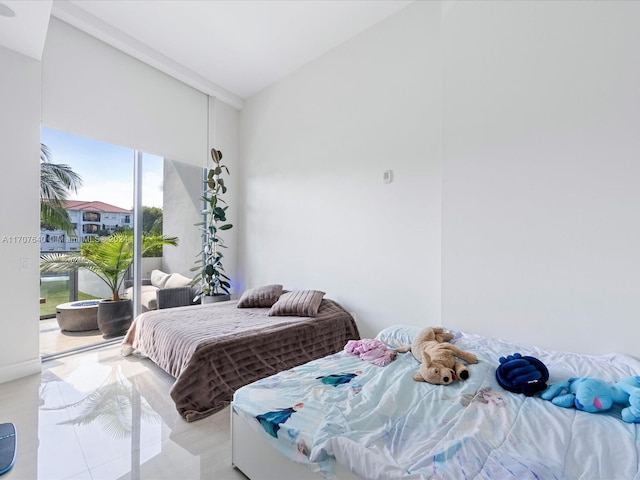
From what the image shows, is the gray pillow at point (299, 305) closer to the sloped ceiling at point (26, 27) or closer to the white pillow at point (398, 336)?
the white pillow at point (398, 336)

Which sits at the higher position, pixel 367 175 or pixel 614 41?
pixel 614 41

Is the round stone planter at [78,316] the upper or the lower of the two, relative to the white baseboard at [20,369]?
upper

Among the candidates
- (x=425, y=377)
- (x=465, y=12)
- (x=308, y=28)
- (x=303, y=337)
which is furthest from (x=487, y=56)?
(x=303, y=337)

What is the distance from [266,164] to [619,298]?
3830 mm

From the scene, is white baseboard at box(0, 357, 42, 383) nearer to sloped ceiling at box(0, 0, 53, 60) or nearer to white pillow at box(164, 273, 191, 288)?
white pillow at box(164, 273, 191, 288)

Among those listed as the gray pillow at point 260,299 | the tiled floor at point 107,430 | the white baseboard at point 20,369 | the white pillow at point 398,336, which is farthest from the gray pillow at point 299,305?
the white baseboard at point 20,369

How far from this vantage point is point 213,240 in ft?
13.9

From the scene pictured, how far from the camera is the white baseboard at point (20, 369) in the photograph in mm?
2580

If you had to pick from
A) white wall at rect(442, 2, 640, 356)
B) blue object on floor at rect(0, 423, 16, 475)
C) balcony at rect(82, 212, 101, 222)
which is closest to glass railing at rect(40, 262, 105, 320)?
balcony at rect(82, 212, 101, 222)

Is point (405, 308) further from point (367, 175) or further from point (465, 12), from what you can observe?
point (465, 12)

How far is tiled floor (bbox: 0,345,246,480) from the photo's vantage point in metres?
1.62

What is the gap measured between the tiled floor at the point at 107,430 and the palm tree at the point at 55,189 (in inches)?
58.0

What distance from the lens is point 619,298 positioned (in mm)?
1819

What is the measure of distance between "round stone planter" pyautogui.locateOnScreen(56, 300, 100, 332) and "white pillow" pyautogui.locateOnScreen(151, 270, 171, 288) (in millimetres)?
623
